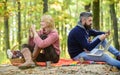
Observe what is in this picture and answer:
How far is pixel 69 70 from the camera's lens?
7.32 meters

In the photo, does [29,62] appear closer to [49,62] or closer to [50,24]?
[49,62]

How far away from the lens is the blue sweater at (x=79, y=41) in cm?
797

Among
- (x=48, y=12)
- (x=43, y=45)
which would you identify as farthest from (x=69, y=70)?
(x=48, y=12)

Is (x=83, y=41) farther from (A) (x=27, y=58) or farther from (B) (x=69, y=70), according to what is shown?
(A) (x=27, y=58)

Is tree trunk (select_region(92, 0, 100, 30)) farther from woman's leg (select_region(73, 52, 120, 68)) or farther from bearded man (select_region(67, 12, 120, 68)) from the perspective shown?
woman's leg (select_region(73, 52, 120, 68))

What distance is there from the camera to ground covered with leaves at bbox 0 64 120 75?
711 centimetres

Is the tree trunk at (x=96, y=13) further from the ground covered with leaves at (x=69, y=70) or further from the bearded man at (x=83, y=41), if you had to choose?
the ground covered with leaves at (x=69, y=70)

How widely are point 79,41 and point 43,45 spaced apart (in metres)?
0.96

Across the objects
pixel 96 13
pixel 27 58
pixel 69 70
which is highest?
pixel 96 13

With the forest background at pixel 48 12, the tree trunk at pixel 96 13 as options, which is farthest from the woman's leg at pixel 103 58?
the tree trunk at pixel 96 13

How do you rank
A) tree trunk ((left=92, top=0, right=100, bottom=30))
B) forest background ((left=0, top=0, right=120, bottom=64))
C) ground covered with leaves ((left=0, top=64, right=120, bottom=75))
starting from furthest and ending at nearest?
forest background ((left=0, top=0, right=120, bottom=64)) < tree trunk ((left=92, top=0, right=100, bottom=30)) < ground covered with leaves ((left=0, top=64, right=120, bottom=75))

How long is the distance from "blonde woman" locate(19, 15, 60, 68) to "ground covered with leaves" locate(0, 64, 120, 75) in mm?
270

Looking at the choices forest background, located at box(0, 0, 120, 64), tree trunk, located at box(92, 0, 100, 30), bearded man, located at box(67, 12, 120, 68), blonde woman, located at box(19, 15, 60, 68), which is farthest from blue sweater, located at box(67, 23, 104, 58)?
tree trunk, located at box(92, 0, 100, 30)

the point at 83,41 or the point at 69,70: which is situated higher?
the point at 83,41
